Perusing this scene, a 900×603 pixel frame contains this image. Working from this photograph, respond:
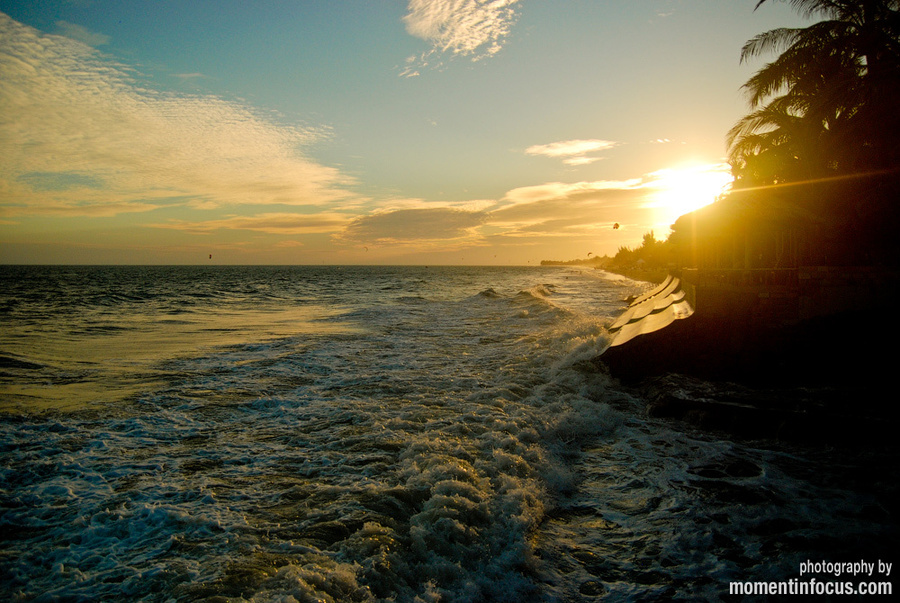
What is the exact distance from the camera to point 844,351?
850 cm

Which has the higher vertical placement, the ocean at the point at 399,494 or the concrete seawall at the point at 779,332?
the concrete seawall at the point at 779,332

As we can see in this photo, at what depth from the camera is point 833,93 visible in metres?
12.7

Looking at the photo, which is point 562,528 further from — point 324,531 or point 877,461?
point 877,461

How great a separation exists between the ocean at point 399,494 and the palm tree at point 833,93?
11511 millimetres

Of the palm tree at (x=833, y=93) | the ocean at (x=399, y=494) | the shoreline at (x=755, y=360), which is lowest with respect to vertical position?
the ocean at (x=399, y=494)

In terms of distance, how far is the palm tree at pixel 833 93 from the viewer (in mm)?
12461

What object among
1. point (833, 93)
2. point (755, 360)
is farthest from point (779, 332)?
point (833, 93)

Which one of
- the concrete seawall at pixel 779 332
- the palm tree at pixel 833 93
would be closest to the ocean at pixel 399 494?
the concrete seawall at pixel 779 332

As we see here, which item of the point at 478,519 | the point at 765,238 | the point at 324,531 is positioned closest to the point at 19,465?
the point at 324,531

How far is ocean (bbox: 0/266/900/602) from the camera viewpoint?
10.4 feet

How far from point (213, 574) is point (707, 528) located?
380 centimetres

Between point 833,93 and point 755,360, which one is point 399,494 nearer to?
point 755,360

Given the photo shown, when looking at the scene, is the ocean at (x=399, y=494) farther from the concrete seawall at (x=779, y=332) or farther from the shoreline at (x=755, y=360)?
the concrete seawall at (x=779, y=332)

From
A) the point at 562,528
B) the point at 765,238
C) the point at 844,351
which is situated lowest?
the point at 562,528
